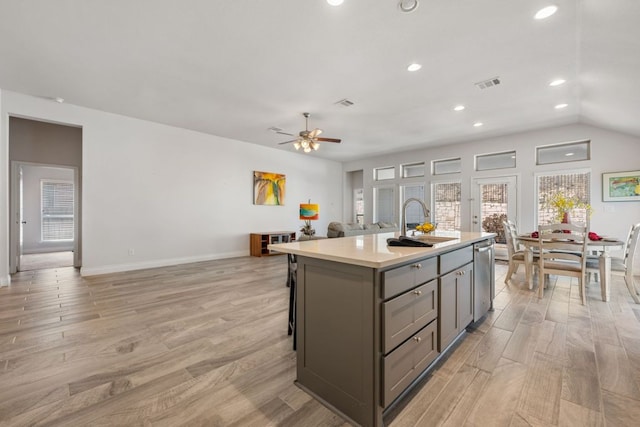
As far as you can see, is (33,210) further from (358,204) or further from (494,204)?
(494,204)

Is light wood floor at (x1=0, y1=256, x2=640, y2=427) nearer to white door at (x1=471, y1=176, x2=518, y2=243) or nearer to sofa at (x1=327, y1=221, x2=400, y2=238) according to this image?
sofa at (x1=327, y1=221, x2=400, y2=238)

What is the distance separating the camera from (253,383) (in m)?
1.82

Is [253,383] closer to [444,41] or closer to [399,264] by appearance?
[399,264]

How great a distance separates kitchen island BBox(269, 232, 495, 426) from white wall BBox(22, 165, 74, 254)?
8524 millimetres

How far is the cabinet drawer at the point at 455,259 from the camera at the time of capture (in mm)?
1979

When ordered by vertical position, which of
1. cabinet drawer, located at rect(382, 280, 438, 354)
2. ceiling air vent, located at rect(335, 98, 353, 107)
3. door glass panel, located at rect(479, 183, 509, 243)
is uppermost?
ceiling air vent, located at rect(335, 98, 353, 107)

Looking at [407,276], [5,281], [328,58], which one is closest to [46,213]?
[5,281]

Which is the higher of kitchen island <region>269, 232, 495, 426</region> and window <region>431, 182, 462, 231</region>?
window <region>431, 182, 462, 231</region>

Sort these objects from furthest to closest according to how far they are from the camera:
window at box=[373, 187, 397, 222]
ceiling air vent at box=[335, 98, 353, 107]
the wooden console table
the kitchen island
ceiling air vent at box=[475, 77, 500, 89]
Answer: window at box=[373, 187, 397, 222], the wooden console table, ceiling air vent at box=[335, 98, 353, 107], ceiling air vent at box=[475, 77, 500, 89], the kitchen island

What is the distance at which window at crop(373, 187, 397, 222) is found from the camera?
8531mm

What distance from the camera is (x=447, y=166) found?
745 centimetres

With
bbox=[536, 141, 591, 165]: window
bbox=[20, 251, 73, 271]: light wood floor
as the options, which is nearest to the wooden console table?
bbox=[20, 251, 73, 271]: light wood floor

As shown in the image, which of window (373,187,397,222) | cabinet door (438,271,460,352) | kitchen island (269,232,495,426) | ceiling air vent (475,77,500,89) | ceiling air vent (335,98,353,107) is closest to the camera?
kitchen island (269,232,495,426)

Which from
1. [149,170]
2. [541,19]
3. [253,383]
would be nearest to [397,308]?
[253,383]
